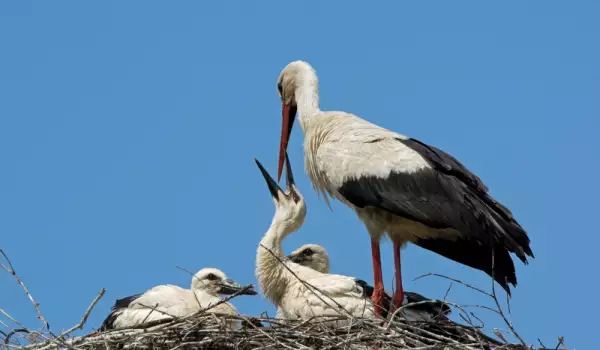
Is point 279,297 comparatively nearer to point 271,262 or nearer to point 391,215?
point 271,262

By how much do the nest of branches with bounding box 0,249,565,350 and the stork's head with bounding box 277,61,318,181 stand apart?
2.12 meters

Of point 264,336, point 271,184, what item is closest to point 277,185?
point 271,184

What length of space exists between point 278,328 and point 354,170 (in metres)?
1.26

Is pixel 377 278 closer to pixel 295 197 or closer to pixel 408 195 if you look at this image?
pixel 408 195

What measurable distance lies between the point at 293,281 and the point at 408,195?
0.82m

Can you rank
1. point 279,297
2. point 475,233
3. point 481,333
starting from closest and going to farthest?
point 481,333, point 475,233, point 279,297

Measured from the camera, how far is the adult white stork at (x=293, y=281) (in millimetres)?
7918

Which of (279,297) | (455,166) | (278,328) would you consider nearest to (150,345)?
(278,328)

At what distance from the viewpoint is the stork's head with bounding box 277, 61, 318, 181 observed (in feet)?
29.7

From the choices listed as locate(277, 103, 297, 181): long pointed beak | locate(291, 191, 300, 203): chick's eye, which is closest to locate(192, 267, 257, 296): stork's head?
locate(291, 191, 300, 203): chick's eye

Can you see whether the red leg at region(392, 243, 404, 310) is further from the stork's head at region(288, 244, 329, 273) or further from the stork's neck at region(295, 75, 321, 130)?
the stork's neck at region(295, 75, 321, 130)

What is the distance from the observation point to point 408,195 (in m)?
7.91

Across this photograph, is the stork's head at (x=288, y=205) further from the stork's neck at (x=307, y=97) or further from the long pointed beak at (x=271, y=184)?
the stork's neck at (x=307, y=97)

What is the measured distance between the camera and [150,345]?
23.4 ft
